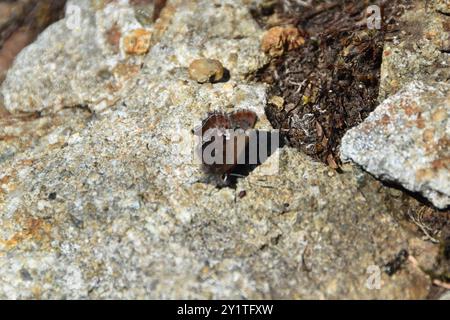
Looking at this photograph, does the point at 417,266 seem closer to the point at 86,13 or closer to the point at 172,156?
the point at 172,156

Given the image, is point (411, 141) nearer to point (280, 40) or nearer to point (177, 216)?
point (280, 40)

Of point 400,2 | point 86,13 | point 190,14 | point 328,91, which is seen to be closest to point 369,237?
point 328,91

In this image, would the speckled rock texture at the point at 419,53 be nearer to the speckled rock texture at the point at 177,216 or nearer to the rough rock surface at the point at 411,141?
the rough rock surface at the point at 411,141

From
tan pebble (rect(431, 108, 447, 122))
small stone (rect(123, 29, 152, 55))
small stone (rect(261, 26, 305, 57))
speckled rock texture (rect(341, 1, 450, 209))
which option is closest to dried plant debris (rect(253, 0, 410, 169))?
small stone (rect(261, 26, 305, 57))

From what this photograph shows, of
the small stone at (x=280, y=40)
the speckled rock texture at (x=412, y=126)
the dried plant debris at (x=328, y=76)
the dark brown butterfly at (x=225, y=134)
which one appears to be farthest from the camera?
the small stone at (x=280, y=40)

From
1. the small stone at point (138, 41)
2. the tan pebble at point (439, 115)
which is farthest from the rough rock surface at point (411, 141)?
the small stone at point (138, 41)

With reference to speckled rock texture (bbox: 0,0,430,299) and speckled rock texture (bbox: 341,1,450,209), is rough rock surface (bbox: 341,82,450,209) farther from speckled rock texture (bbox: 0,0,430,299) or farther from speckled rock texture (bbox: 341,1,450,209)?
speckled rock texture (bbox: 0,0,430,299)
